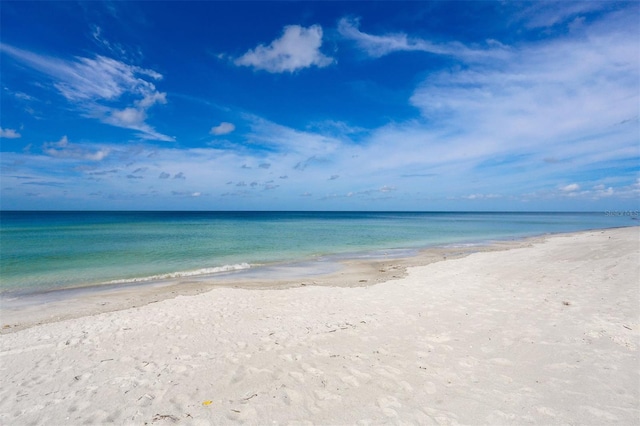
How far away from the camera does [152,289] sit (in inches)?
536

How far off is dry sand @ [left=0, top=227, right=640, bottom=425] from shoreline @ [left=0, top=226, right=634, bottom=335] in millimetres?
988

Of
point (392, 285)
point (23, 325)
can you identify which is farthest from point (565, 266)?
point (23, 325)

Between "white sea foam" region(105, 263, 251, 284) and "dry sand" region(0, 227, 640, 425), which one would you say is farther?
"white sea foam" region(105, 263, 251, 284)

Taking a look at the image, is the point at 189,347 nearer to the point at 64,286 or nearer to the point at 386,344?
the point at 386,344

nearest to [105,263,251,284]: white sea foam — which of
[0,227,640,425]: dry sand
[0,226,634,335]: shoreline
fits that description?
[0,226,634,335]: shoreline

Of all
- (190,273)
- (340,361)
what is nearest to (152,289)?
(190,273)

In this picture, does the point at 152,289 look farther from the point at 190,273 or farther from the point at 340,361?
the point at 340,361

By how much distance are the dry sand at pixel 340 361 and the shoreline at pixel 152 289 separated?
99cm

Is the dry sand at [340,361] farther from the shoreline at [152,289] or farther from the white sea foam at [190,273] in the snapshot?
the white sea foam at [190,273]

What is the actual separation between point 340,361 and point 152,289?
1059 cm

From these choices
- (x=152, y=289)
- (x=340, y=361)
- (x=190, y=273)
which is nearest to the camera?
(x=340, y=361)

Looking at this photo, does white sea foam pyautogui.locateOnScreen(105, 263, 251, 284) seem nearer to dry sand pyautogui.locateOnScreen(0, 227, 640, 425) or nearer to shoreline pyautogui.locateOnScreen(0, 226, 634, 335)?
shoreline pyautogui.locateOnScreen(0, 226, 634, 335)

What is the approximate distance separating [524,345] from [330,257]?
16.4 meters

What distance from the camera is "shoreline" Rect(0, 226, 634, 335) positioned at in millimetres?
10430
